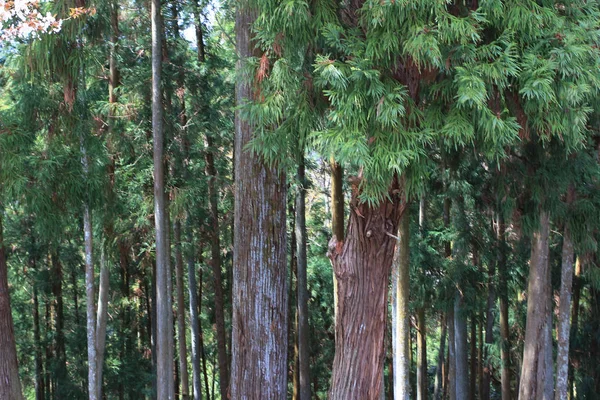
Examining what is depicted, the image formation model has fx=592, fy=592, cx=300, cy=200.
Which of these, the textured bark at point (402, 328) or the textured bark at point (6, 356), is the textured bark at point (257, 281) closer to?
the textured bark at point (402, 328)

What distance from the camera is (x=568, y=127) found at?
4660 millimetres

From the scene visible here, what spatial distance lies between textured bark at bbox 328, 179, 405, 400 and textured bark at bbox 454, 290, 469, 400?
356 inches

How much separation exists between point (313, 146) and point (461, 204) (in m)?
9.26

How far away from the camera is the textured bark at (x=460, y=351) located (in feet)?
45.1

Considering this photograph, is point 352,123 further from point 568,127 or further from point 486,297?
point 486,297

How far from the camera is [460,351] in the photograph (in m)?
13.8

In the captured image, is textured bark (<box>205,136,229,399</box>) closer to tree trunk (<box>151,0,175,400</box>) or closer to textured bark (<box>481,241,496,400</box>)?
tree trunk (<box>151,0,175,400</box>)

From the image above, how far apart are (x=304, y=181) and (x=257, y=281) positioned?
9053mm

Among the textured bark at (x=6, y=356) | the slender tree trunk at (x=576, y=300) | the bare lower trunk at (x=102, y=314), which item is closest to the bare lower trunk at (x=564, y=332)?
the slender tree trunk at (x=576, y=300)

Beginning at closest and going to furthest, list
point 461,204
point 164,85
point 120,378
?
point 164,85 < point 461,204 < point 120,378

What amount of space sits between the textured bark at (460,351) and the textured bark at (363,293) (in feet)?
29.7

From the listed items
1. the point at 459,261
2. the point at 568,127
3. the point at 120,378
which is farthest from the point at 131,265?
the point at 568,127

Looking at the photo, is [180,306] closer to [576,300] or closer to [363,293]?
[363,293]

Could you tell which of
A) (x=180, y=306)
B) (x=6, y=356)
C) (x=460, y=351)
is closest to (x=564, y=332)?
(x=460, y=351)
